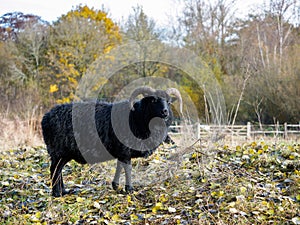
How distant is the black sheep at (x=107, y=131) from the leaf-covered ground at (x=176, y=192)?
1.78ft

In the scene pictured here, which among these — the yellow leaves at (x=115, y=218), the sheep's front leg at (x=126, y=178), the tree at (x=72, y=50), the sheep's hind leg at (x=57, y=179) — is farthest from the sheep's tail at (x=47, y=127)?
the tree at (x=72, y=50)

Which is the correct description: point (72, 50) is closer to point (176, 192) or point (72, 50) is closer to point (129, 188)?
point (129, 188)

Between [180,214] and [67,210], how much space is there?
69.7 inches

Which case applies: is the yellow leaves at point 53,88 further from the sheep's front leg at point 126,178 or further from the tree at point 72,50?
the sheep's front leg at point 126,178

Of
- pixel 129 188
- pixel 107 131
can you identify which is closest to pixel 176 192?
pixel 129 188

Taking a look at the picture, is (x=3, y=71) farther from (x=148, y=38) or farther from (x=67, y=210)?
(x=67, y=210)

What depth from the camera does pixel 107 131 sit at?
660 centimetres

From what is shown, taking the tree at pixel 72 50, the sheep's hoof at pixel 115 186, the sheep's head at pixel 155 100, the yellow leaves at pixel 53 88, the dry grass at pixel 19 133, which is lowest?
the sheep's hoof at pixel 115 186

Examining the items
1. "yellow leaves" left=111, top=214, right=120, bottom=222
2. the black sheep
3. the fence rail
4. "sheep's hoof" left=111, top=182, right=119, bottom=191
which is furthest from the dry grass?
"yellow leaves" left=111, top=214, right=120, bottom=222

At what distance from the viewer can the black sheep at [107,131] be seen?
654 cm

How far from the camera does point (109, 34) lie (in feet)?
95.9

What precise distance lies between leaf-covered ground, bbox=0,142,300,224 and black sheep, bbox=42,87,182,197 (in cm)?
54

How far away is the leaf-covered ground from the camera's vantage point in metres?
5.33

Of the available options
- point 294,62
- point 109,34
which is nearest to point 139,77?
point 109,34
